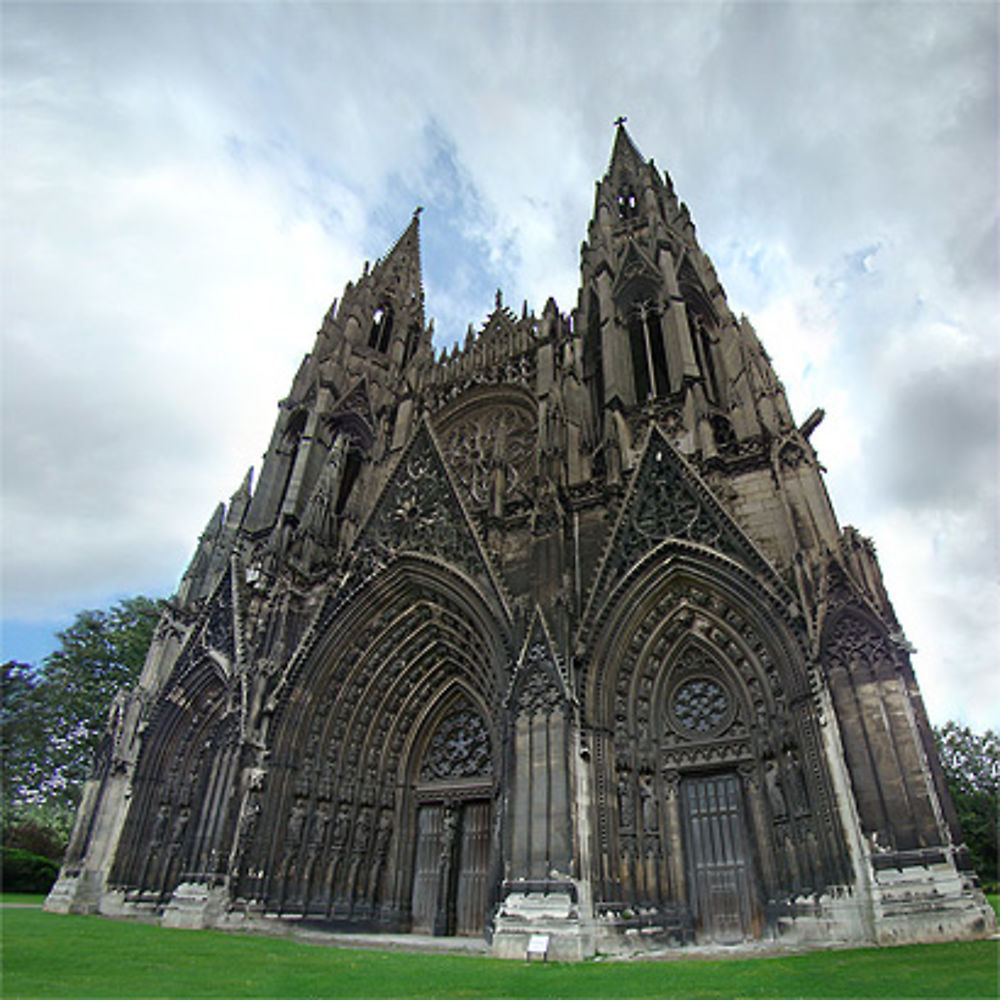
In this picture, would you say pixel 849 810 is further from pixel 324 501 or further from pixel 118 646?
pixel 118 646

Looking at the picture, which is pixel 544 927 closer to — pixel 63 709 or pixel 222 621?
pixel 222 621

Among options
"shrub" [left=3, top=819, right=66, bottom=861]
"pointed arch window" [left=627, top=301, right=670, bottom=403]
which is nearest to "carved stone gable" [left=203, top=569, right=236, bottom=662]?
"pointed arch window" [left=627, top=301, right=670, bottom=403]

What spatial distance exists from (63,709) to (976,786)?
1665 inches

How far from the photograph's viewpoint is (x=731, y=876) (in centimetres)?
1087

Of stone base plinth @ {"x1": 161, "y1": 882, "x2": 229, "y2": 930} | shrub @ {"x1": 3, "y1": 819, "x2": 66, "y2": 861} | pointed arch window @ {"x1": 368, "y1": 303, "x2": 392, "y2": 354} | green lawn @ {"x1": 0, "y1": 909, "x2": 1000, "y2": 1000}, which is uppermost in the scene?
pointed arch window @ {"x1": 368, "y1": 303, "x2": 392, "y2": 354}

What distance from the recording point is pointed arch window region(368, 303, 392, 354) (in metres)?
30.8

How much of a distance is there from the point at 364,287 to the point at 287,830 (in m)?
25.5

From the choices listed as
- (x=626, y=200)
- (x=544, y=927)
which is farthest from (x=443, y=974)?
(x=626, y=200)

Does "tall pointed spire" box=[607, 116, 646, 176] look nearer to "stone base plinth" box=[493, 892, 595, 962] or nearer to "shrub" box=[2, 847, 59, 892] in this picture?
"stone base plinth" box=[493, 892, 595, 962]

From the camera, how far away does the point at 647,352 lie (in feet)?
61.0

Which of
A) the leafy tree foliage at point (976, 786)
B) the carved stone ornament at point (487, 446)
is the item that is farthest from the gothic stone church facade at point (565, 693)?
the leafy tree foliage at point (976, 786)

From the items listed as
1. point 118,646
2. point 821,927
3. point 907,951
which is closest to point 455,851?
point 821,927

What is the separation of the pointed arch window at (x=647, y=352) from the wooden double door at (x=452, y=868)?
1134cm

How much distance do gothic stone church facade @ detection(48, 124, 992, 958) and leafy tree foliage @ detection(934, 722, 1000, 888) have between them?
2487cm
